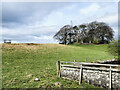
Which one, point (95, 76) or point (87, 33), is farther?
point (87, 33)

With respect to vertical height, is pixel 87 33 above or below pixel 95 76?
above

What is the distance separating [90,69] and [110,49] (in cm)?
1242

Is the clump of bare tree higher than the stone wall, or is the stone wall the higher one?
the clump of bare tree

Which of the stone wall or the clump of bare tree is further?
the clump of bare tree

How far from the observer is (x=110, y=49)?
66.1 feet

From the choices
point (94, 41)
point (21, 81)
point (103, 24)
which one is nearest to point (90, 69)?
point (21, 81)

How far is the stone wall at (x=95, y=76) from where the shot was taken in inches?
336

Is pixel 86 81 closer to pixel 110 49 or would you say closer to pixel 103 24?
pixel 110 49

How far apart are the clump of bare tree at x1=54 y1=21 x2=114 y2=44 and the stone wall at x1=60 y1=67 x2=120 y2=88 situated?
62.6 metres

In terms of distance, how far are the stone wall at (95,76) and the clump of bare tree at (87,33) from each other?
205 feet

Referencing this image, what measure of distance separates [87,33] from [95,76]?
223 feet

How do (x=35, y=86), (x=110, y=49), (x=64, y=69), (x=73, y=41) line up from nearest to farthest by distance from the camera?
(x=35, y=86) → (x=64, y=69) → (x=110, y=49) → (x=73, y=41)

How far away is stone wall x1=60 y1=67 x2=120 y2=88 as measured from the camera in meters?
8.54

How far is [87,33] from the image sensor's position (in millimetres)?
74312
